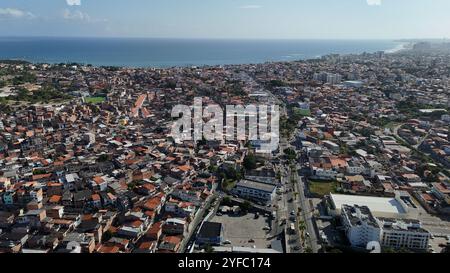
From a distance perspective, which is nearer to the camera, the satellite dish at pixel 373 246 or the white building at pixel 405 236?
the satellite dish at pixel 373 246

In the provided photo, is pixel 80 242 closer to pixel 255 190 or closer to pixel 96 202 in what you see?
pixel 96 202

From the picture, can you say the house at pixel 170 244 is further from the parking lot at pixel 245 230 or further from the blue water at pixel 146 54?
the blue water at pixel 146 54

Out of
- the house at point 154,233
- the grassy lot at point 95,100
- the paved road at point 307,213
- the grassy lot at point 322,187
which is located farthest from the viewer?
the grassy lot at point 95,100

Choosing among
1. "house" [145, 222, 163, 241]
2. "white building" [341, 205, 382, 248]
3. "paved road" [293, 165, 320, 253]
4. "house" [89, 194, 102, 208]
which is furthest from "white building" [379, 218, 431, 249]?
"house" [89, 194, 102, 208]

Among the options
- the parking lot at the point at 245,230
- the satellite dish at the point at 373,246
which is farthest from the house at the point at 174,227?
the satellite dish at the point at 373,246

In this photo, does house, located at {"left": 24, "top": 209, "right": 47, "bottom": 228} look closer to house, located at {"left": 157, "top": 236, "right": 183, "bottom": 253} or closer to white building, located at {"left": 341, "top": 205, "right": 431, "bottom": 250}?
house, located at {"left": 157, "top": 236, "right": 183, "bottom": 253}

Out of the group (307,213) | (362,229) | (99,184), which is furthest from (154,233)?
(362,229)

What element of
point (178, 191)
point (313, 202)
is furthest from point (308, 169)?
point (178, 191)
